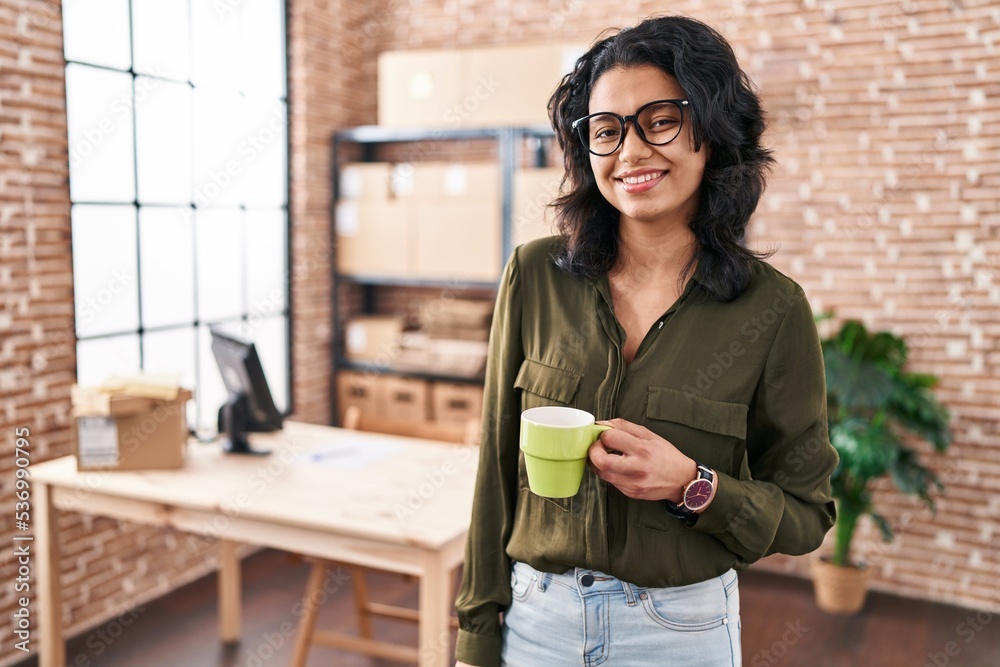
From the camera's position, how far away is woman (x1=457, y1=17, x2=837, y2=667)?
1146 millimetres

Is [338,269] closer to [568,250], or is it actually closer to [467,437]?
[467,437]

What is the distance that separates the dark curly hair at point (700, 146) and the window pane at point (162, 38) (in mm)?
2841

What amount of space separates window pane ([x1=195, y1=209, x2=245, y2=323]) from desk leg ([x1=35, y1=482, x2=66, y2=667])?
4.62ft

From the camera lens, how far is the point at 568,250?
128 cm

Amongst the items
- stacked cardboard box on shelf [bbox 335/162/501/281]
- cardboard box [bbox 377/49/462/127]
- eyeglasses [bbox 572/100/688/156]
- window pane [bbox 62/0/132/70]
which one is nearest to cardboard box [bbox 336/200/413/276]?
stacked cardboard box on shelf [bbox 335/162/501/281]

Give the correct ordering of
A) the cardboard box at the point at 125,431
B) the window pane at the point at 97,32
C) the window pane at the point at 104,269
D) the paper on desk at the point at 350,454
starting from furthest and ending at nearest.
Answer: the window pane at the point at 104,269
the window pane at the point at 97,32
the paper on desk at the point at 350,454
the cardboard box at the point at 125,431

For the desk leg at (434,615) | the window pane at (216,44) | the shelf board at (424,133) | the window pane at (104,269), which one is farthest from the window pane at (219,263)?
the desk leg at (434,615)

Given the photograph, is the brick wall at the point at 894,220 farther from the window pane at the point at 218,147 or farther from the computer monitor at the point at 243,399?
the window pane at the point at 218,147

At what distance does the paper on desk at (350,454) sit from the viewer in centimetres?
280

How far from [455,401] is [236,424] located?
63.9 inches

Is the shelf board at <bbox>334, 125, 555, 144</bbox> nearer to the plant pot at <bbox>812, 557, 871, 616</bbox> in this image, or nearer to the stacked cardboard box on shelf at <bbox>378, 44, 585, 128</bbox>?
the stacked cardboard box on shelf at <bbox>378, 44, 585, 128</bbox>

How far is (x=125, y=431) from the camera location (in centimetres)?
265

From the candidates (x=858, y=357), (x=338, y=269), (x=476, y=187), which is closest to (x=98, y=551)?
(x=338, y=269)

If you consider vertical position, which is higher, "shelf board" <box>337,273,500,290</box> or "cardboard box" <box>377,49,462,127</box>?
"cardboard box" <box>377,49,462,127</box>
